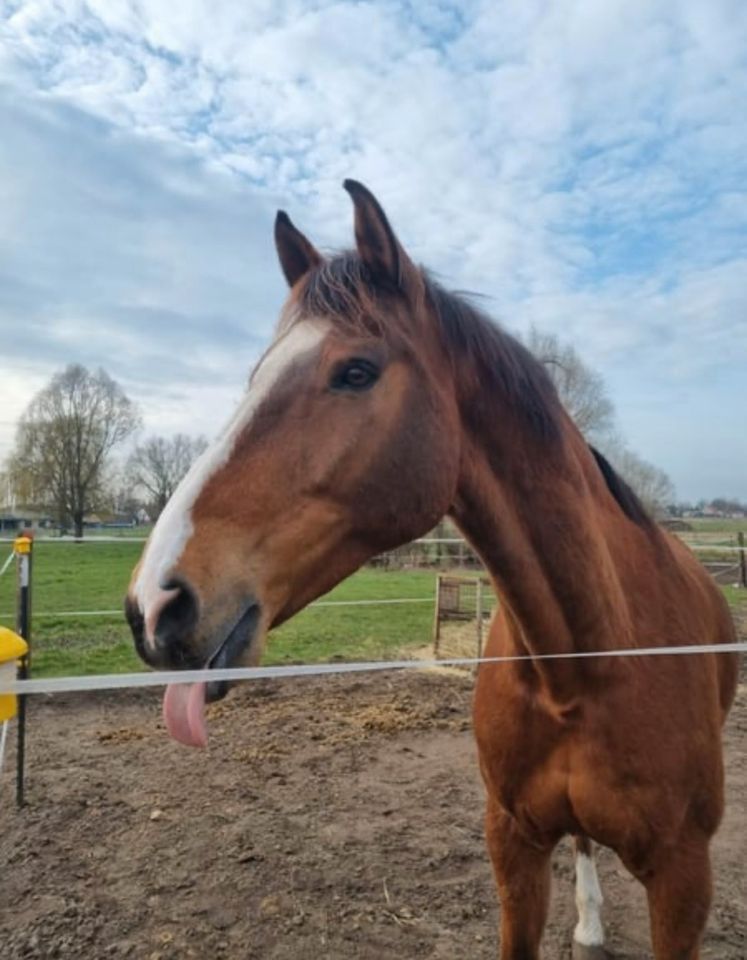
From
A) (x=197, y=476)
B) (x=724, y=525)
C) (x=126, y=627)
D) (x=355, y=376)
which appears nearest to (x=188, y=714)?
(x=197, y=476)

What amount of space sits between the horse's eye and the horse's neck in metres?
0.35

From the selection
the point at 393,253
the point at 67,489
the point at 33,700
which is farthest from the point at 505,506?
the point at 67,489

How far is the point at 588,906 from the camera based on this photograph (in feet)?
10.0

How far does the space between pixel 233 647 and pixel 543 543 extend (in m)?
0.93

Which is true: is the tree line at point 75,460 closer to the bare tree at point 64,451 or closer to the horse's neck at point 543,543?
the bare tree at point 64,451

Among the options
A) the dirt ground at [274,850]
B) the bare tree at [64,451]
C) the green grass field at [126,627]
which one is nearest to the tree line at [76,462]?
the bare tree at [64,451]

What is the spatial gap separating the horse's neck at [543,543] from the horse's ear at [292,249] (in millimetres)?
635

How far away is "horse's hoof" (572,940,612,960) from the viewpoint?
9.75 feet

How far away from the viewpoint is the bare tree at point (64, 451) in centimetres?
2978

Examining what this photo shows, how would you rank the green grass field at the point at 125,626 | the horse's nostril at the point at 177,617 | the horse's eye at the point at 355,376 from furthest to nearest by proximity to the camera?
the green grass field at the point at 125,626, the horse's eye at the point at 355,376, the horse's nostril at the point at 177,617

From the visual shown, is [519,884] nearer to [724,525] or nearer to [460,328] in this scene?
[460,328]

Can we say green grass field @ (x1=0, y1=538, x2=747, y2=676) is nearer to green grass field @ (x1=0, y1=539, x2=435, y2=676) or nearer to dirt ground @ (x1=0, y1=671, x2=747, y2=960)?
green grass field @ (x1=0, y1=539, x2=435, y2=676)

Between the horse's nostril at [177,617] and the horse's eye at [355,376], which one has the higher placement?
the horse's eye at [355,376]

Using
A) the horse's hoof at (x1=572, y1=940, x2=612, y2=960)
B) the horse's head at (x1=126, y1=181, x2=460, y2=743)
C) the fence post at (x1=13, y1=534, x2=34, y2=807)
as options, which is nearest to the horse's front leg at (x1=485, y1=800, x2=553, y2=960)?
the horse's hoof at (x1=572, y1=940, x2=612, y2=960)
